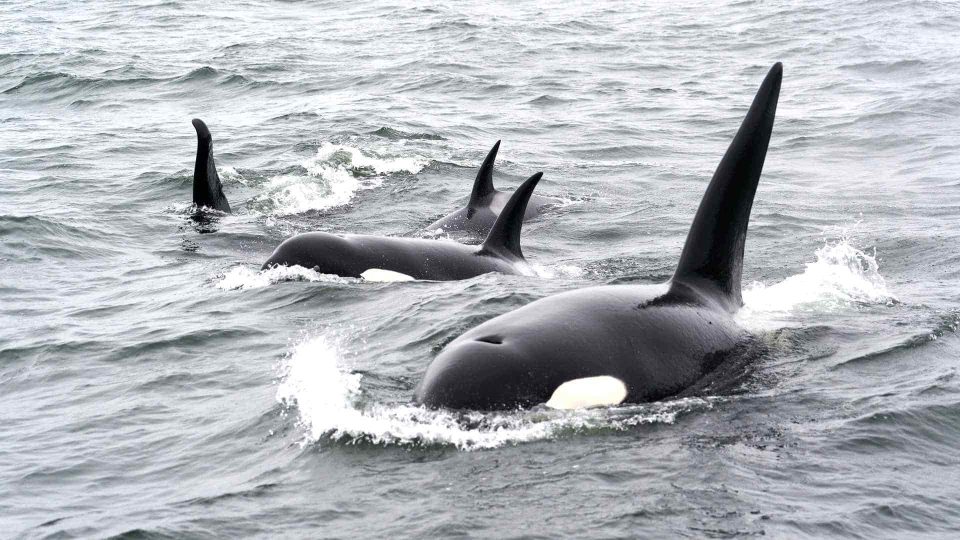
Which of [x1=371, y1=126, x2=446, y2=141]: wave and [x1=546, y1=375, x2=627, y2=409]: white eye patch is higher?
[x1=546, y1=375, x2=627, y2=409]: white eye patch

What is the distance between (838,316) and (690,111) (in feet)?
50.1

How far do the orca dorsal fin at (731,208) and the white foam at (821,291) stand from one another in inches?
18.0

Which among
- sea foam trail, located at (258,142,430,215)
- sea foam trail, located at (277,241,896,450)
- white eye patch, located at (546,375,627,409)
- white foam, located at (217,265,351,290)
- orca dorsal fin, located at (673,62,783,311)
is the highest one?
orca dorsal fin, located at (673,62,783,311)

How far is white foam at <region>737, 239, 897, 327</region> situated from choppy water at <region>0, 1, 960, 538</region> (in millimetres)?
54

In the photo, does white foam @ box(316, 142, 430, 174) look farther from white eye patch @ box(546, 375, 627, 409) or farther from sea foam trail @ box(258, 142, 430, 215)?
white eye patch @ box(546, 375, 627, 409)

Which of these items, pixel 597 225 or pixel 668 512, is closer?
pixel 668 512

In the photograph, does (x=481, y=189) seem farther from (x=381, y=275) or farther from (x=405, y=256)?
(x=381, y=275)

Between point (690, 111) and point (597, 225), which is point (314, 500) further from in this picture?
point (690, 111)

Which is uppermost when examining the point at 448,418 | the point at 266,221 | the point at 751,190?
the point at 751,190

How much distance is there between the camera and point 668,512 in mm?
5801

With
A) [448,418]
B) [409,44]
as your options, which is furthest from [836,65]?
[448,418]

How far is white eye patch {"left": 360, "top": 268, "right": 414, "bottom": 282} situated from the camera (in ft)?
37.6

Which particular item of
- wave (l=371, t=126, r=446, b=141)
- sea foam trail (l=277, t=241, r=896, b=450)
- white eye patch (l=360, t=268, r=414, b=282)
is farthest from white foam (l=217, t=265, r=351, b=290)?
wave (l=371, t=126, r=446, b=141)

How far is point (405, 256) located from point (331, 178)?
23.3 feet
